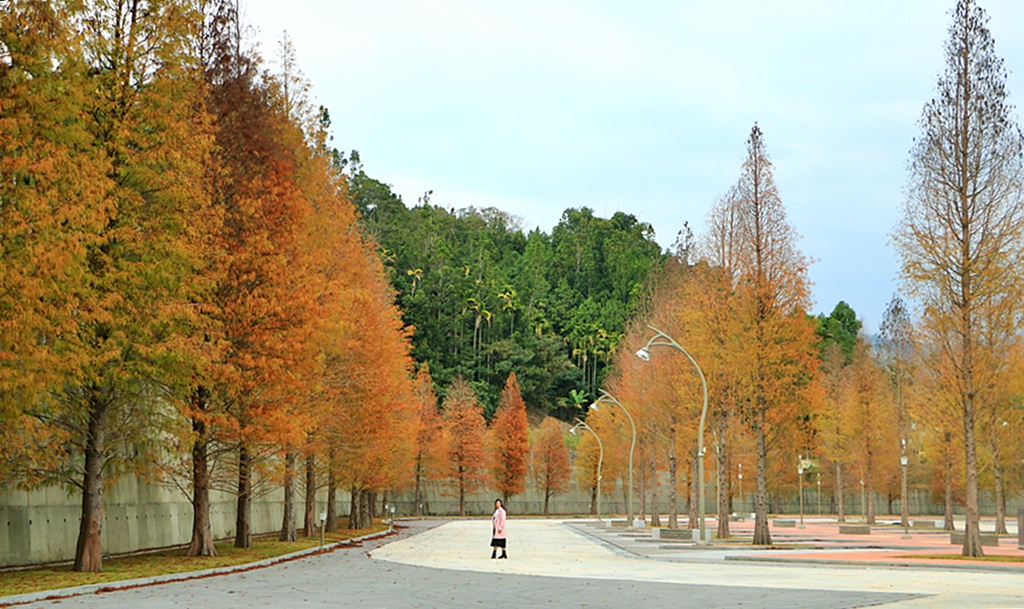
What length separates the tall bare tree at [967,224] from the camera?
103 feet

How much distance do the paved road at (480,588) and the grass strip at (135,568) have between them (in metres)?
1.27

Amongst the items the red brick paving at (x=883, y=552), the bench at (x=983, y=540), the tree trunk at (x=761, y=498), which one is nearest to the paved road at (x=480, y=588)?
the red brick paving at (x=883, y=552)

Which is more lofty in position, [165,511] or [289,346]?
[289,346]

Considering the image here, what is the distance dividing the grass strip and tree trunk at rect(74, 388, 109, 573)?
0.41 m

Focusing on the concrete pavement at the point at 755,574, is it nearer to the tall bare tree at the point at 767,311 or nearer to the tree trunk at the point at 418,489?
the tall bare tree at the point at 767,311

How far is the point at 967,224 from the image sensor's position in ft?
104

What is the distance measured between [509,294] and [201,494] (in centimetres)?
10130

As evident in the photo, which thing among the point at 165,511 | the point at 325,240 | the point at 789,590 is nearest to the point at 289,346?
the point at 325,240

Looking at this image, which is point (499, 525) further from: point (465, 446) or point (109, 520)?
point (465, 446)

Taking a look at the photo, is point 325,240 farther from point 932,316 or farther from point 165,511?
point 932,316

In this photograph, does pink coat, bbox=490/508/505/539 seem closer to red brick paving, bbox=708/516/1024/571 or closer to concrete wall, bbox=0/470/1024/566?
red brick paving, bbox=708/516/1024/571

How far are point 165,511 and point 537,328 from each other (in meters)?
99.5

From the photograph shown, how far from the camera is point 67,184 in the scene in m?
20.0

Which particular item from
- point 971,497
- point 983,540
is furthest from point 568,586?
point 983,540
